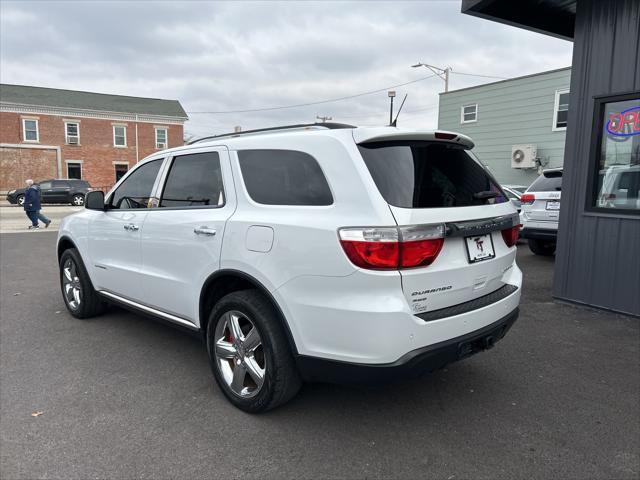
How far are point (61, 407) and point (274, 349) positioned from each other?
1.64m

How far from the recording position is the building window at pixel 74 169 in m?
38.1

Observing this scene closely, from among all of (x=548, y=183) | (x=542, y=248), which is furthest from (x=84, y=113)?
(x=548, y=183)

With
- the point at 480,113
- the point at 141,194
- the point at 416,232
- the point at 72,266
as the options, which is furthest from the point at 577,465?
the point at 480,113

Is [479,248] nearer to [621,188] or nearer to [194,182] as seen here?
[194,182]

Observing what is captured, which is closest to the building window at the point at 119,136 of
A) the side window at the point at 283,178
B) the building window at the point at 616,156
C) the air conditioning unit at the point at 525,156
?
the air conditioning unit at the point at 525,156

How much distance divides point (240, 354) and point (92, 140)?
4118 centimetres

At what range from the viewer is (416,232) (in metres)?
2.47

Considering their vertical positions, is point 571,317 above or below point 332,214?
below

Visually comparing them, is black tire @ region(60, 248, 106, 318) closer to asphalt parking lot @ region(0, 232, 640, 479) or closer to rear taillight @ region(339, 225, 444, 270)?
asphalt parking lot @ region(0, 232, 640, 479)

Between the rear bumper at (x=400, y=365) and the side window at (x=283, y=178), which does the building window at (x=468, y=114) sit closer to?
the side window at (x=283, y=178)

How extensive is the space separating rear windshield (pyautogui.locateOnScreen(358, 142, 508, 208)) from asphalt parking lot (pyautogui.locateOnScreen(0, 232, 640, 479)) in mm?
1424

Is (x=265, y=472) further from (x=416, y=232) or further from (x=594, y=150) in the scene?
(x=594, y=150)

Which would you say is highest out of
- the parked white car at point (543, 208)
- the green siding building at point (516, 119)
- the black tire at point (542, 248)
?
the green siding building at point (516, 119)

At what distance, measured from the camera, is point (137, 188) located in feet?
14.2
